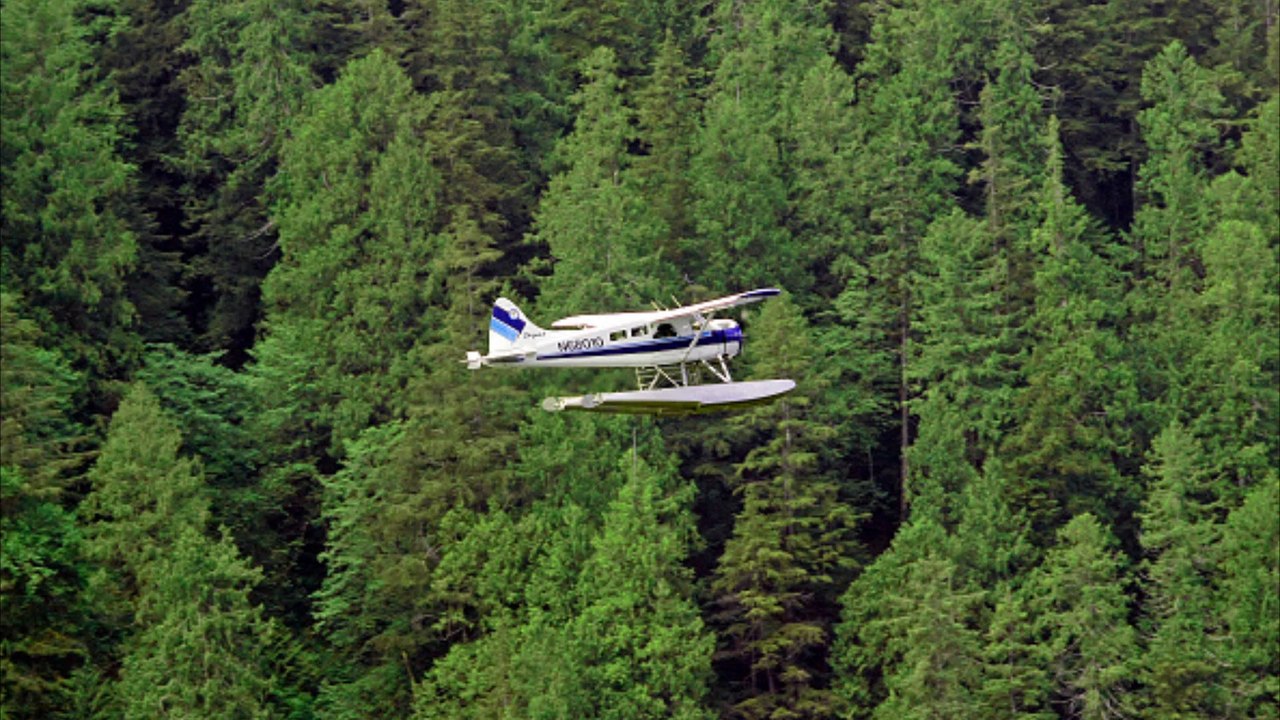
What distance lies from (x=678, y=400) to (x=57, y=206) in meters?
30.6

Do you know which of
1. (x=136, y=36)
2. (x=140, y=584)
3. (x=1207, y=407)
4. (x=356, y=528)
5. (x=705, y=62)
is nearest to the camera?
(x=140, y=584)

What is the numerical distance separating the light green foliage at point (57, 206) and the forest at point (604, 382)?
13cm

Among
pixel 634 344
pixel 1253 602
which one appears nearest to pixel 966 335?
pixel 1253 602

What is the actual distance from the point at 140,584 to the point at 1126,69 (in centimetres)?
4305

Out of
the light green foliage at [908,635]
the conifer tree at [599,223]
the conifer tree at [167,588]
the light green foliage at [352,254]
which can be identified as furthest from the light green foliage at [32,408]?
the light green foliage at [908,635]

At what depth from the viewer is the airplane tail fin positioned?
48156mm

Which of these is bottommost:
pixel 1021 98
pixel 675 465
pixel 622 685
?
pixel 622 685

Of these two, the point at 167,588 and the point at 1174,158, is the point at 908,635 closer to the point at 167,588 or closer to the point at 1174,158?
the point at 167,588

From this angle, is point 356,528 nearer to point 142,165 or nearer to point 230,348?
point 230,348

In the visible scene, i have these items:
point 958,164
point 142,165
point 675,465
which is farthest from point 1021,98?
point 142,165

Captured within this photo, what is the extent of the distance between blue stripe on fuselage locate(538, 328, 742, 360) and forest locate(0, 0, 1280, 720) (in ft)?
59.0

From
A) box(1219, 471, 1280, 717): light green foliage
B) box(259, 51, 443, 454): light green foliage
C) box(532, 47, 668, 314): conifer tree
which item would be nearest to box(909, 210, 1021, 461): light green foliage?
box(1219, 471, 1280, 717): light green foliage

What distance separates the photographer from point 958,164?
290ft

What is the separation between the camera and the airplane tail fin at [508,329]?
48.2m
